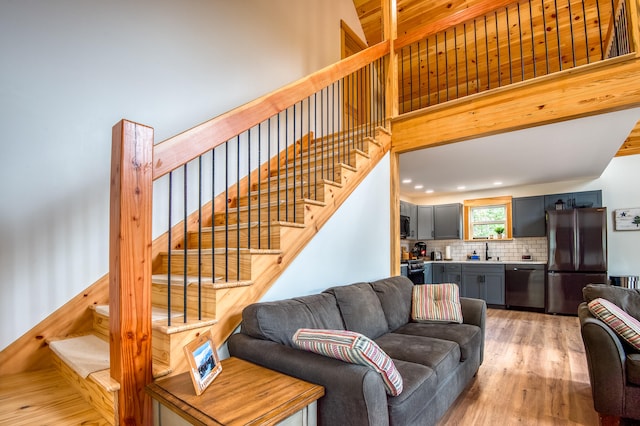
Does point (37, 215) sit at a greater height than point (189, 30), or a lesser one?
lesser

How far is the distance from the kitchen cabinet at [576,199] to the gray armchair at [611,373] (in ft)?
14.8

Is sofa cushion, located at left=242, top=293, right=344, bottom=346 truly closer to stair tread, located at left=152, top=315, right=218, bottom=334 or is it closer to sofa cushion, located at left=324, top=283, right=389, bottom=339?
sofa cushion, located at left=324, top=283, right=389, bottom=339

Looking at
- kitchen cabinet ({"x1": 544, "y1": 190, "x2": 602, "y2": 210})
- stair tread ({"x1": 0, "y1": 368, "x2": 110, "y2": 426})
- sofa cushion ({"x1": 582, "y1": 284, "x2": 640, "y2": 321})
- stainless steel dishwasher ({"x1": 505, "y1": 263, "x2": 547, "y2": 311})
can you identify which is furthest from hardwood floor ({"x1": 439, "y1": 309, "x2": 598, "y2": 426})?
kitchen cabinet ({"x1": 544, "y1": 190, "x2": 602, "y2": 210})

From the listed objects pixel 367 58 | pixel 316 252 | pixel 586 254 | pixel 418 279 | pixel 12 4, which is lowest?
pixel 418 279

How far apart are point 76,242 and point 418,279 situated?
5.11m

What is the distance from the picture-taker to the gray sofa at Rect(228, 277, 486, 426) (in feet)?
4.40

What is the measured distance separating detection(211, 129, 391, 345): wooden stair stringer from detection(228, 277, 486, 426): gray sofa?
9cm

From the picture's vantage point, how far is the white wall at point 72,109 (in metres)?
2.04

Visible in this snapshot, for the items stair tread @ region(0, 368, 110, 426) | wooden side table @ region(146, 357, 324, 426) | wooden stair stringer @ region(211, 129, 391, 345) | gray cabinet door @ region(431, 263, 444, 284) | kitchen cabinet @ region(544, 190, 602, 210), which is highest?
kitchen cabinet @ region(544, 190, 602, 210)

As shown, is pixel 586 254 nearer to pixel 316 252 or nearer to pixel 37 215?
pixel 316 252

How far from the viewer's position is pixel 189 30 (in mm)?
3037

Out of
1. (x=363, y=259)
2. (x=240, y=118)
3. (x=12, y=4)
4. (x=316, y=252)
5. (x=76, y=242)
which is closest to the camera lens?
(x=240, y=118)

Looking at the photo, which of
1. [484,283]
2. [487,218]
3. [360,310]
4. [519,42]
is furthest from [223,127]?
[487,218]

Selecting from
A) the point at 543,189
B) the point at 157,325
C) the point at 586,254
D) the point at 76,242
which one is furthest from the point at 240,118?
the point at 543,189
